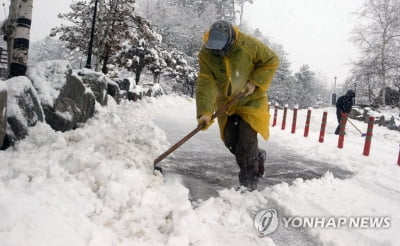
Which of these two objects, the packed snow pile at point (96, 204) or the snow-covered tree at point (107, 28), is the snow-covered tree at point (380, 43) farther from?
the packed snow pile at point (96, 204)

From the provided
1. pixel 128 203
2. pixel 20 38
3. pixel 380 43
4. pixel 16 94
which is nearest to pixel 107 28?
pixel 20 38

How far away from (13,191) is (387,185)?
4348mm

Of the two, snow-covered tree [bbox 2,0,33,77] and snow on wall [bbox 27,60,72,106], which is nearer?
snow on wall [bbox 27,60,72,106]

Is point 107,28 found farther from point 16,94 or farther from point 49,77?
point 16,94

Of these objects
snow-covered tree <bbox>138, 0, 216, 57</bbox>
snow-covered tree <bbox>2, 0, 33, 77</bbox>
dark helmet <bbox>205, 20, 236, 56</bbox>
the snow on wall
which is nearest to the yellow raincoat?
dark helmet <bbox>205, 20, 236, 56</bbox>

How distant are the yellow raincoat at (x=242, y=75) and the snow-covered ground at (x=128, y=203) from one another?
33.2 inches

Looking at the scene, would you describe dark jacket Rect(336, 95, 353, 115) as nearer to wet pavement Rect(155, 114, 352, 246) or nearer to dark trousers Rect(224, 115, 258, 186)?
wet pavement Rect(155, 114, 352, 246)

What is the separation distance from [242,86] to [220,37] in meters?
0.66

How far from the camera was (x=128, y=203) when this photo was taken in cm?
264

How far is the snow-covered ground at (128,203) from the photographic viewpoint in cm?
200

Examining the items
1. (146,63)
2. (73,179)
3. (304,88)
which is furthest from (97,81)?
(304,88)

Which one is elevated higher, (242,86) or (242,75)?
(242,75)

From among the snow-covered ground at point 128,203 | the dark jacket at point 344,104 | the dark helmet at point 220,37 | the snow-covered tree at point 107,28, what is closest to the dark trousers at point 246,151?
the snow-covered ground at point 128,203

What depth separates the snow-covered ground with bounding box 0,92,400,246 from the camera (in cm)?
200
